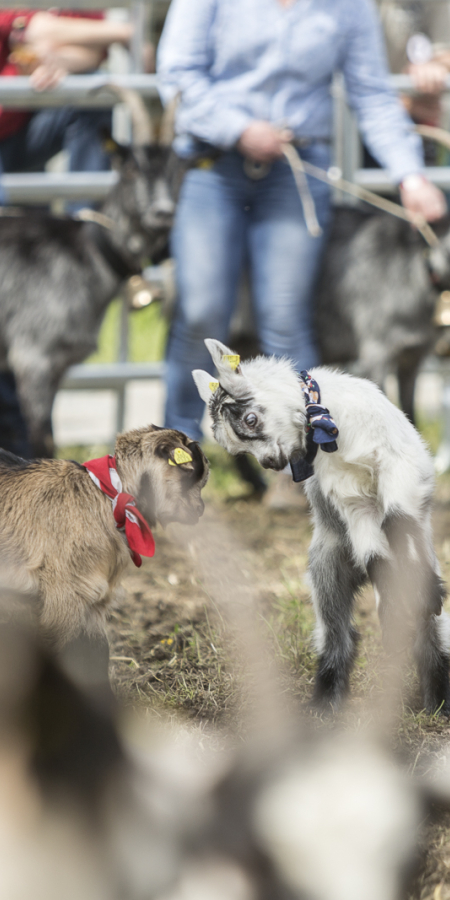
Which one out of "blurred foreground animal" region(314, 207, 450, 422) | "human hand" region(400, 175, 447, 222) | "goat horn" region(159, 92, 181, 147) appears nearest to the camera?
"human hand" region(400, 175, 447, 222)

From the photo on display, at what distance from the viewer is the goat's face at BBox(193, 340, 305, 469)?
1959 mm

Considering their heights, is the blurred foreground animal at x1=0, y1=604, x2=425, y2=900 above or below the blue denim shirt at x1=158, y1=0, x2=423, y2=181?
below

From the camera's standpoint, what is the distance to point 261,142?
340cm

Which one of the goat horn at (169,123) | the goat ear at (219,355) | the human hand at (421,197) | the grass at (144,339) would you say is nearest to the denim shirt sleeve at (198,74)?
the goat horn at (169,123)

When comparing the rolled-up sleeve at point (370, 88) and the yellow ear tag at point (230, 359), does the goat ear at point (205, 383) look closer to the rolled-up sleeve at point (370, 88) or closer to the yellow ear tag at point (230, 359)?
the yellow ear tag at point (230, 359)

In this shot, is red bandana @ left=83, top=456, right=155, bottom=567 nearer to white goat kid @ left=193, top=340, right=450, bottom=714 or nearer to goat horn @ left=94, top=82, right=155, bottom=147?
white goat kid @ left=193, top=340, right=450, bottom=714

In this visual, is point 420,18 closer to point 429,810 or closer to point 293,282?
point 293,282

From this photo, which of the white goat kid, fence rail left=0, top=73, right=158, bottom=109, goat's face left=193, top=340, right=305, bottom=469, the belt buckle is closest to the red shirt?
fence rail left=0, top=73, right=158, bottom=109

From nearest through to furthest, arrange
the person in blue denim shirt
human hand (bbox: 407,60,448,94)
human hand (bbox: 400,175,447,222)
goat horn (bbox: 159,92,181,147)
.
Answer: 1. human hand (bbox: 400,175,447,222)
2. the person in blue denim shirt
3. goat horn (bbox: 159,92,181,147)
4. human hand (bbox: 407,60,448,94)

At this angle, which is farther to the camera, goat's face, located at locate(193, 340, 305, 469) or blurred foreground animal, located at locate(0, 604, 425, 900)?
goat's face, located at locate(193, 340, 305, 469)

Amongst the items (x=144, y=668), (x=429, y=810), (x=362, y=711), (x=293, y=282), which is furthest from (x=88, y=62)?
(x=429, y=810)

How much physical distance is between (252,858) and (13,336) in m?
2.89

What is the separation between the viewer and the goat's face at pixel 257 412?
196cm

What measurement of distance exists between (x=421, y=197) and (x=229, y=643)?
5.36 ft
